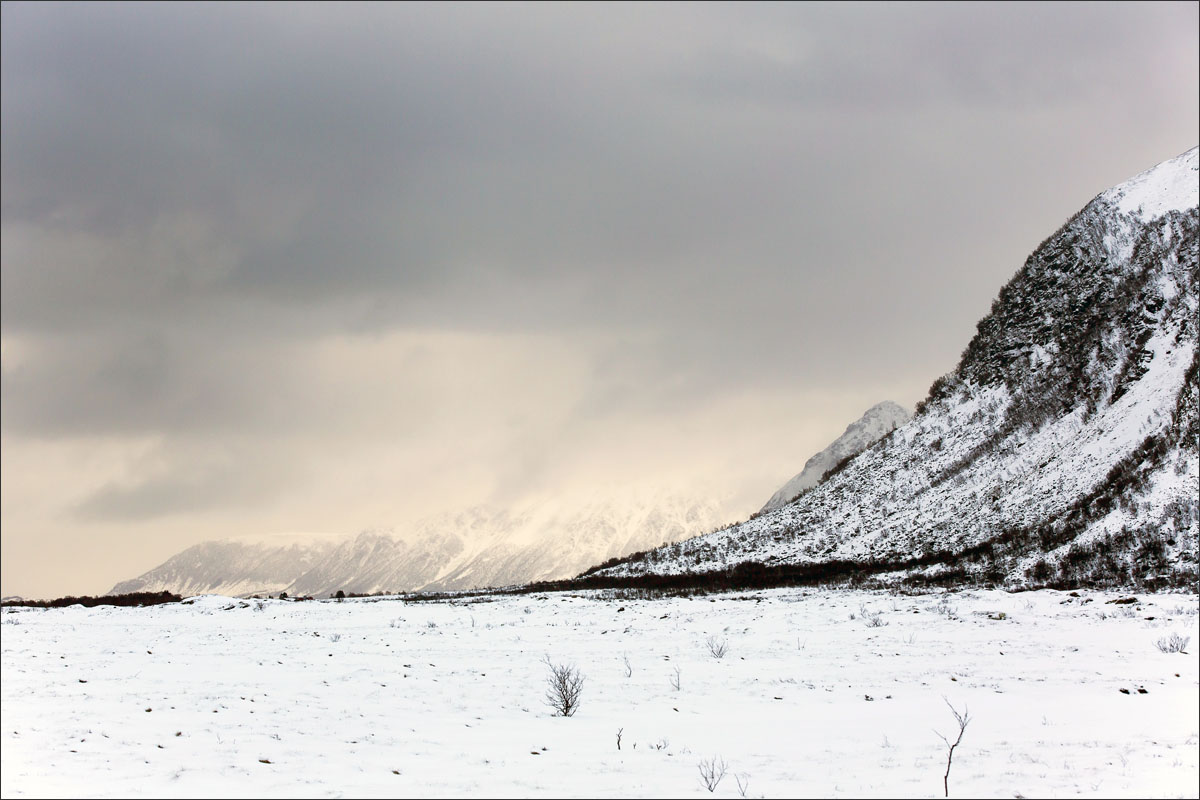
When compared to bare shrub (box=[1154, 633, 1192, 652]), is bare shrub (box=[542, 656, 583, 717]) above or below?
above

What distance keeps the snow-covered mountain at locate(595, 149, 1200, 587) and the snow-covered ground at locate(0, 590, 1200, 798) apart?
44.6ft

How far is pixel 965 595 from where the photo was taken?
2689 centimetres

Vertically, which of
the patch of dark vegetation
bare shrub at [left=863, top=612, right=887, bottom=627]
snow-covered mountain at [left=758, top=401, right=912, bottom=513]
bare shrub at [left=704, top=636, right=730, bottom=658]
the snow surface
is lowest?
the patch of dark vegetation

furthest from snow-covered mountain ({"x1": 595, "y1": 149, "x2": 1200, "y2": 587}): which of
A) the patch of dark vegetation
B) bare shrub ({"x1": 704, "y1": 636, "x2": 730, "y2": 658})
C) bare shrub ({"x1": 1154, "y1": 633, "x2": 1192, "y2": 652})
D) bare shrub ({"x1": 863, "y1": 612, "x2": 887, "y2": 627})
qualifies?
the patch of dark vegetation

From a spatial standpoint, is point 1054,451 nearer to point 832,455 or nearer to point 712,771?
point 712,771

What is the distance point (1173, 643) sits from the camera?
50.4 ft

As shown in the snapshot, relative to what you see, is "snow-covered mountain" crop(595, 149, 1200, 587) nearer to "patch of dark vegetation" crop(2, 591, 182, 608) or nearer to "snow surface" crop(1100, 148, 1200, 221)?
"snow surface" crop(1100, 148, 1200, 221)

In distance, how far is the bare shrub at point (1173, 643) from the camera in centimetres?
1516

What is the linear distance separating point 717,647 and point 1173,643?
9431 mm

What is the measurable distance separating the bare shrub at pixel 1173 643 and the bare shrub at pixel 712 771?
11603 millimetres

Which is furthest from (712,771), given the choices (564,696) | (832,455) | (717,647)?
(832,455)

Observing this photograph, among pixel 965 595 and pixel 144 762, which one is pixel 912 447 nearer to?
pixel 965 595

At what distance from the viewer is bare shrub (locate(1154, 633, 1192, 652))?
15164 millimetres

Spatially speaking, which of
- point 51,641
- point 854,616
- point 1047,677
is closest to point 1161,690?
point 1047,677
